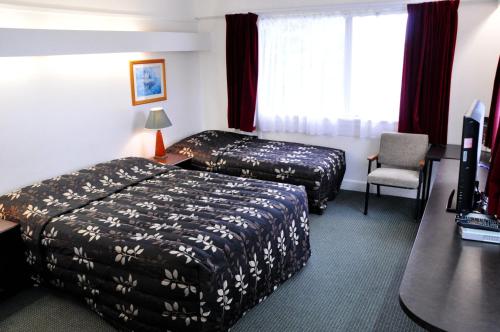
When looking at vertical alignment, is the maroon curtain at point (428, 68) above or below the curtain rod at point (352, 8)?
below

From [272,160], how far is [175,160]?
1.10m

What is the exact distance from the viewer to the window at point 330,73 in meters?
4.73

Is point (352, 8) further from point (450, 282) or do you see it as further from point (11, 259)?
point (11, 259)

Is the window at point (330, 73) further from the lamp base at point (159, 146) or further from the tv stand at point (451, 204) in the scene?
the tv stand at point (451, 204)

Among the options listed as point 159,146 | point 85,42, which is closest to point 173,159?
point 159,146

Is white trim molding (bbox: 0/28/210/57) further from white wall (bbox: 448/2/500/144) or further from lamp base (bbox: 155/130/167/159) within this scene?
white wall (bbox: 448/2/500/144)

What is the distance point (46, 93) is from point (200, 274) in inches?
93.2

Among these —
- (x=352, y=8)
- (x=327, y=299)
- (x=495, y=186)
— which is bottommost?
(x=327, y=299)

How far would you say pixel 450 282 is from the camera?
5.33ft

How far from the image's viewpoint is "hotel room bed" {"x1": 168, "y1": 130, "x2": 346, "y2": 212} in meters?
4.46

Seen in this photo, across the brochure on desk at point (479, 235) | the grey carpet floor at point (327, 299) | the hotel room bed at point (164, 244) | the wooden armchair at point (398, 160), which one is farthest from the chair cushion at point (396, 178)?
the brochure on desk at point (479, 235)

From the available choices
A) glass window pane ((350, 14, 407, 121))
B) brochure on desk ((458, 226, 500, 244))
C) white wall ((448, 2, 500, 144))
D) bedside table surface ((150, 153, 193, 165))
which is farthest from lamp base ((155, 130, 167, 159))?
brochure on desk ((458, 226, 500, 244))

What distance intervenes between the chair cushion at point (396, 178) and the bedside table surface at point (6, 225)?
3.19 m

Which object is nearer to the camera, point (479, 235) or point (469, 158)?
point (479, 235)
